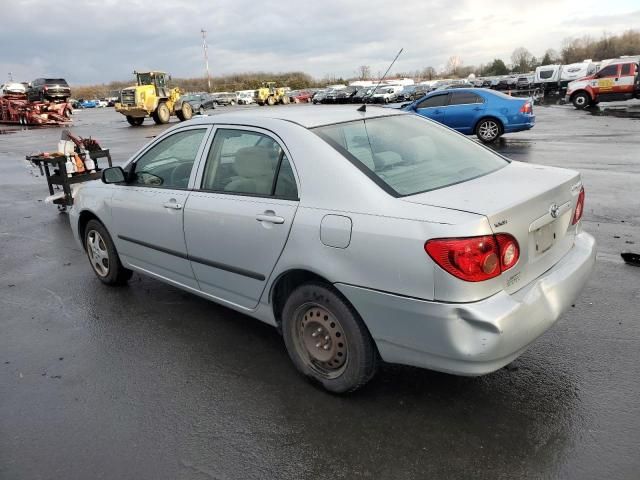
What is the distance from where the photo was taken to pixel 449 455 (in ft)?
8.35

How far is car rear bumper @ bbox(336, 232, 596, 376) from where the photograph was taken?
2.43 meters

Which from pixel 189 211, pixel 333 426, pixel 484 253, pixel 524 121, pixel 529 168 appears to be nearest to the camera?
pixel 484 253

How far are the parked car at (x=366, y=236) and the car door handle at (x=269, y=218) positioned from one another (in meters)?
0.01

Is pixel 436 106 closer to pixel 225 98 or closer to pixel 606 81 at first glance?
pixel 606 81

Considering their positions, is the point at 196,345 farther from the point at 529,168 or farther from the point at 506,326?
the point at 529,168

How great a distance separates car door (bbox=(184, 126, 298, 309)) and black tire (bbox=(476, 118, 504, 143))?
11.9m

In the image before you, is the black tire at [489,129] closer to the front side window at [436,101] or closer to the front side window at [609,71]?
the front side window at [436,101]

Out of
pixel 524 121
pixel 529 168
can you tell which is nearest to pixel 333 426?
pixel 529 168

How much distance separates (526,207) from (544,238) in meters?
0.28

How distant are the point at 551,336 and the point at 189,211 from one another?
2.69 meters

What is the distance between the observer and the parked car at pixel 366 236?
246cm

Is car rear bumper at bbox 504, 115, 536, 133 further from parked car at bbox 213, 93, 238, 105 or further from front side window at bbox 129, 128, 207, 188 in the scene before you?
parked car at bbox 213, 93, 238, 105

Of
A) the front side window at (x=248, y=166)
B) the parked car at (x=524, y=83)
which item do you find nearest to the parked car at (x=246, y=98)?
the parked car at (x=524, y=83)

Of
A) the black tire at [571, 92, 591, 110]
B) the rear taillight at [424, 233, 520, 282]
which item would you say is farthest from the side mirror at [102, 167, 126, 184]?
the black tire at [571, 92, 591, 110]
